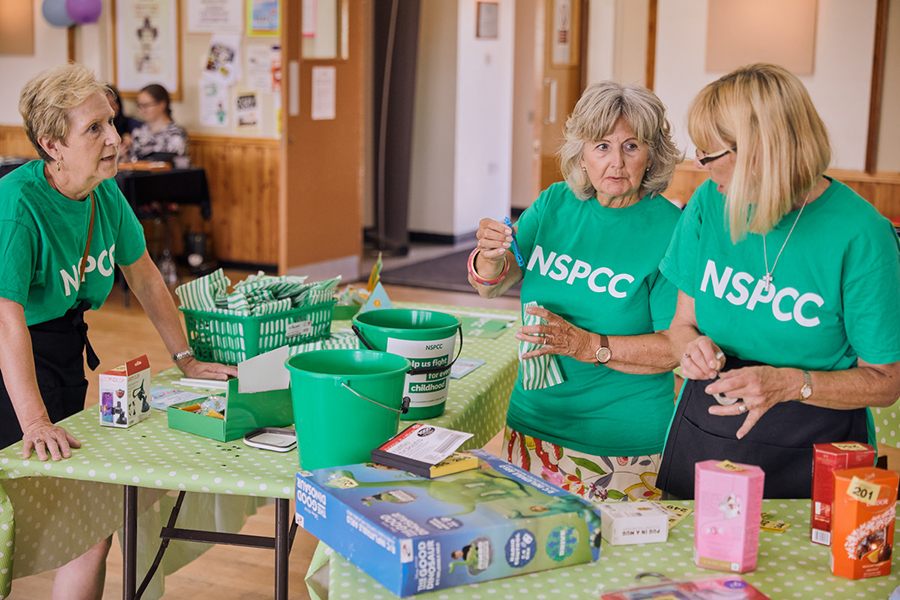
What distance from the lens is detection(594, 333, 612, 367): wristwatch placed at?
1.86 meters

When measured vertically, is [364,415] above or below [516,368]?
above

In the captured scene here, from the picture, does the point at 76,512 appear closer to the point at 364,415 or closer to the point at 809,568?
the point at 364,415

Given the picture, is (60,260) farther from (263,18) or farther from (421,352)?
(263,18)

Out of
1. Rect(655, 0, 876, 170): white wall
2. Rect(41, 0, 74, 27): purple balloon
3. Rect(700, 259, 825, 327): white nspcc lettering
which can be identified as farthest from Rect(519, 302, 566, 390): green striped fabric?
Rect(41, 0, 74, 27): purple balloon

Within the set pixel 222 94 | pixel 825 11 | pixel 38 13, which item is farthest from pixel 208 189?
pixel 825 11

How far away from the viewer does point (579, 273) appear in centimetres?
192

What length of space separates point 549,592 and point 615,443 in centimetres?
80

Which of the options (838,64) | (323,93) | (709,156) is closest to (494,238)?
(709,156)

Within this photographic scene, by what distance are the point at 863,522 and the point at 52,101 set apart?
1.65 meters

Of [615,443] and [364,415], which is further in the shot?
[615,443]

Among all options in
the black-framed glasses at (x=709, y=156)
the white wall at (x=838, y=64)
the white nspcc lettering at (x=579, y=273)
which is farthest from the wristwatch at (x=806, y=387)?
the white wall at (x=838, y=64)

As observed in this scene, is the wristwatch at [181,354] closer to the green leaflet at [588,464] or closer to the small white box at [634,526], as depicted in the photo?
the green leaflet at [588,464]

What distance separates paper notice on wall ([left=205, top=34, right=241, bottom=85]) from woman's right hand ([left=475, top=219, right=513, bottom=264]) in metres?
6.09

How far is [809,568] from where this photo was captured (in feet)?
4.22
